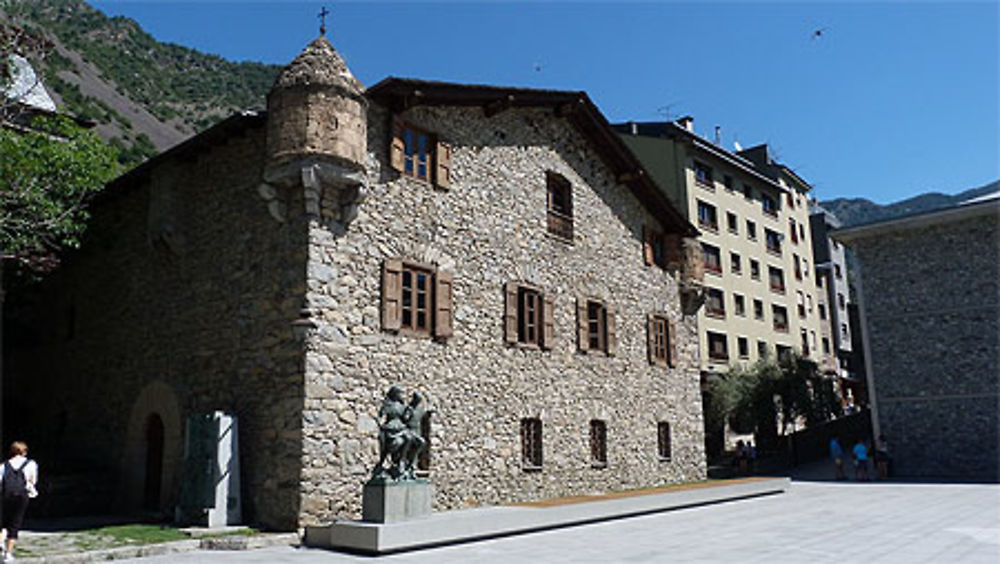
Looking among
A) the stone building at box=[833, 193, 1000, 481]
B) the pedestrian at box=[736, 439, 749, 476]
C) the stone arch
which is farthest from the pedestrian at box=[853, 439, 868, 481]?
the stone arch

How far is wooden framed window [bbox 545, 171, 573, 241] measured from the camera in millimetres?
18203

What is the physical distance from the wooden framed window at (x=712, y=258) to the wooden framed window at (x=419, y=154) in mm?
24480

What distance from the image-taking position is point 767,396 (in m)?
29.9

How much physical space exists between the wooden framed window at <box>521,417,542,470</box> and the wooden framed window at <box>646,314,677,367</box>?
5410 millimetres

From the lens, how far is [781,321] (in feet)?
137

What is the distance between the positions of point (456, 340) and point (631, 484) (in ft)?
23.8

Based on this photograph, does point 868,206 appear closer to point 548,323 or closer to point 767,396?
point 767,396

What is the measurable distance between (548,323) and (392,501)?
7.33 m

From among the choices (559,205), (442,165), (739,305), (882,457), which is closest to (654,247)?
(559,205)

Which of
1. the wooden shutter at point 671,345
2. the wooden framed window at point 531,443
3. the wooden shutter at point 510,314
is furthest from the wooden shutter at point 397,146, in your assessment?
the wooden shutter at point 671,345

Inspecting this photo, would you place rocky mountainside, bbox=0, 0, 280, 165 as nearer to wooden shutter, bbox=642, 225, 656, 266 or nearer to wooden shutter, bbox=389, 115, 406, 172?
wooden shutter, bbox=642, 225, 656, 266

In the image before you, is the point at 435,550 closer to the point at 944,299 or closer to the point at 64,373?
the point at 64,373

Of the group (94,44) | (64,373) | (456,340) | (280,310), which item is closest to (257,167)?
(280,310)

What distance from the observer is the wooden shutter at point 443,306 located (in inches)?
564
